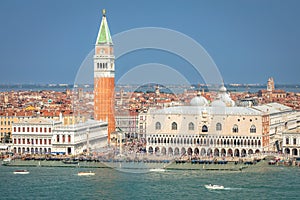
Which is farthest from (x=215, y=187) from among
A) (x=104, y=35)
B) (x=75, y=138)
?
(x=104, y=35)

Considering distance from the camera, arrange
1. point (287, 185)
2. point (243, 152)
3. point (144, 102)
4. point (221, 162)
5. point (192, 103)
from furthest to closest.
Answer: point (144, 102)
point (192, 103)
point (243, 152)
point (221, 162)
point (287, 185)

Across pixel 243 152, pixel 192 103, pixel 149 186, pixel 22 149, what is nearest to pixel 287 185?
pixel 149 186

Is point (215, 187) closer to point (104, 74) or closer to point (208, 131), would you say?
point (208, 131)

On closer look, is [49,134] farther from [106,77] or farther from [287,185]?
[287,185]

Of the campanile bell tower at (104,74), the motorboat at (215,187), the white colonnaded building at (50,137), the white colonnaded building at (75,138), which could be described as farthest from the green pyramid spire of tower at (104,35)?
the motorboat at (215,187)

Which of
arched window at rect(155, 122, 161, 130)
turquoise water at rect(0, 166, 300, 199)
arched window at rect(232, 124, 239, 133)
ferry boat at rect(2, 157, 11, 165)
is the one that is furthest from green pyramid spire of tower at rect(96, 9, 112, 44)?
turquoise water at rect(0, 166, 300, 199)

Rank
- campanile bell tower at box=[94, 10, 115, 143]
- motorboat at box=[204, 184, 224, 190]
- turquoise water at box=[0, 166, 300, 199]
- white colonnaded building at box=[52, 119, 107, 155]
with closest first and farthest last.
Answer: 1. turquoise water at box=[0, 166, 300, 199]
2. motorboat at box=[204, 184, 224, 190]
3. white colonnaded building at box=[52, 119, 107, 155]
4. campanile bell tower at box=[94, 10, 115, 143]

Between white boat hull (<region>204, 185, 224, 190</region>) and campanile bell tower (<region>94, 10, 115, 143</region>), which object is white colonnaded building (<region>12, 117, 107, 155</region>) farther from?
white boat hull (<region>204, 185, 224, 190</region>)
